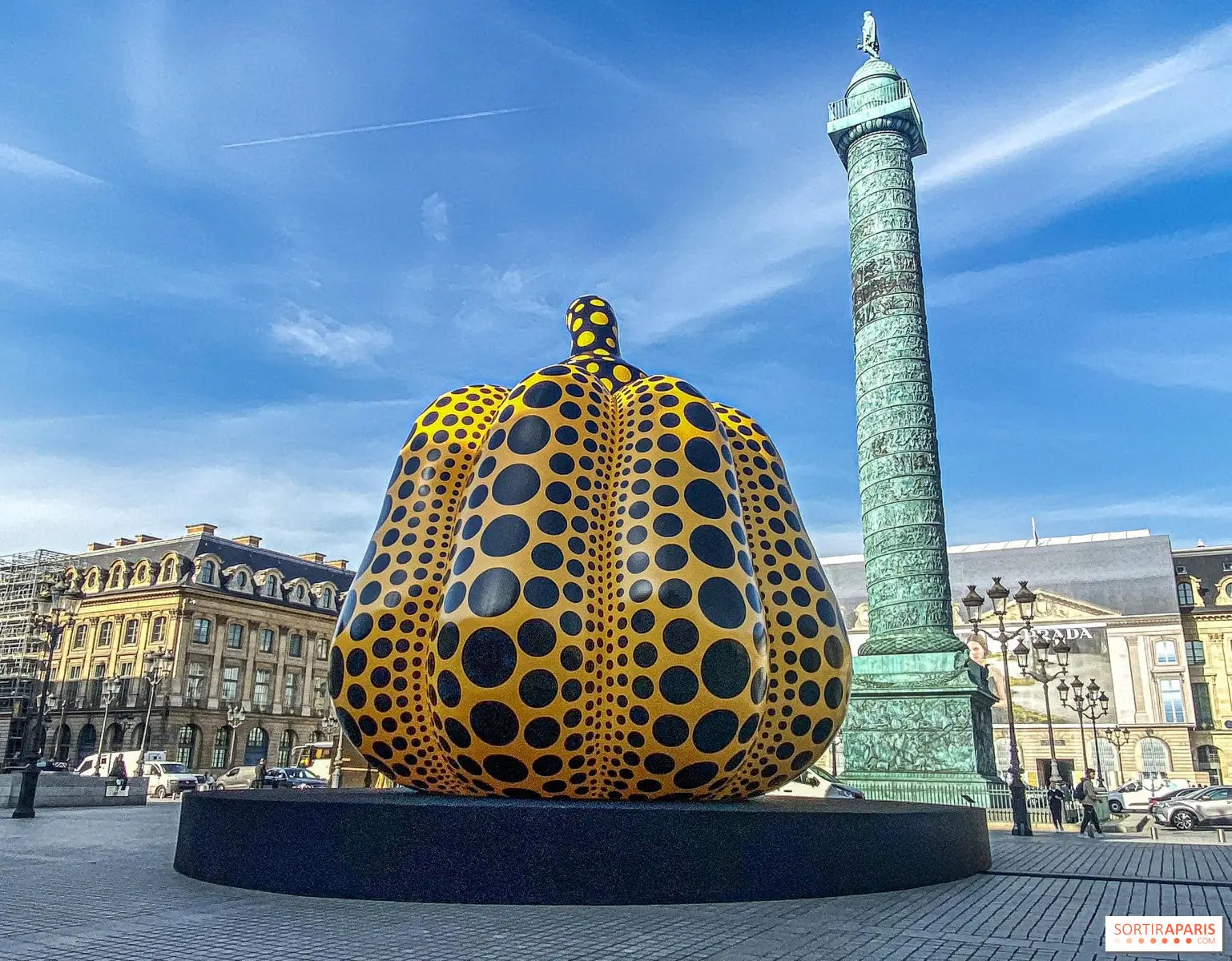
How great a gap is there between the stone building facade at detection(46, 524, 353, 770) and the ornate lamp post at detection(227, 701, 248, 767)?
10 centimetres

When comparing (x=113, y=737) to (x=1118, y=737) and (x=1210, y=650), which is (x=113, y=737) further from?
(x=1210, y=650)

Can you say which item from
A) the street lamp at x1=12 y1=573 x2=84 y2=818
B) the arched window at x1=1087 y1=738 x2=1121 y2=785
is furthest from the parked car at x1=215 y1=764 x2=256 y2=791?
the arched window at x1=1087 y1=738 x2=1121 y2=785

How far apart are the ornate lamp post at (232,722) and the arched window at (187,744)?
2143 millimetres

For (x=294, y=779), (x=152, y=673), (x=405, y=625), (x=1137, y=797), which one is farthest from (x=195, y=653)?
(x=405, y=625)

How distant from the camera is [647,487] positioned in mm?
10094

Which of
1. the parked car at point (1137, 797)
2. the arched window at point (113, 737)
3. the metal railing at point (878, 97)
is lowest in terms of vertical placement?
the parked car at point (1137, 797)

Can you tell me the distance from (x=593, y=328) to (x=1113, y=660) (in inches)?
2170

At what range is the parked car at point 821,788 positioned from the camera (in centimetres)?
2586

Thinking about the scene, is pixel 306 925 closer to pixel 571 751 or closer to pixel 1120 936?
pixel 571 751

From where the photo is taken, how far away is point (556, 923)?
7621mm

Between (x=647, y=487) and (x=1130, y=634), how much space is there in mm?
57858

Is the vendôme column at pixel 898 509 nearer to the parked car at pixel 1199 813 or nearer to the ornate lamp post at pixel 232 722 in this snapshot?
the parked car at pixel 1199 813

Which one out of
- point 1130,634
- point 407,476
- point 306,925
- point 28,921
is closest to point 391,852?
point 306,925

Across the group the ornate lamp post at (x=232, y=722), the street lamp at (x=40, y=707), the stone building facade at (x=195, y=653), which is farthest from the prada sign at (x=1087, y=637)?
the street lamp at (x=40, y=707)
